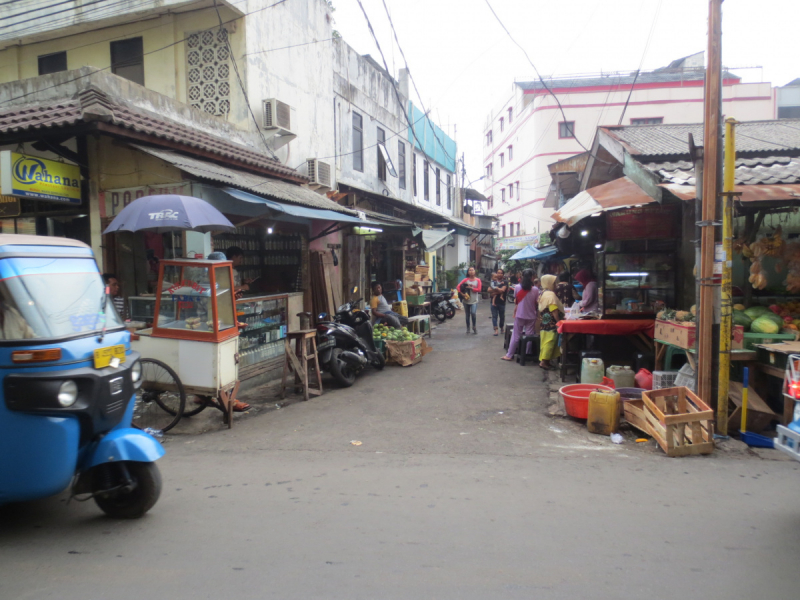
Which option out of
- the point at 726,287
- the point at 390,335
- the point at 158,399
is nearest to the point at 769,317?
the point at 726,287

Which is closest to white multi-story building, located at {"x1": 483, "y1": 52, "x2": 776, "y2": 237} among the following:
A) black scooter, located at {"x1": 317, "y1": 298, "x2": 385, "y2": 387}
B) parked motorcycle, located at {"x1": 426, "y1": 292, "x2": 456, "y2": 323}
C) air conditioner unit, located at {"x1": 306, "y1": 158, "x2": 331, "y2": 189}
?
parked motorcycle, located at {"x1": 426, "y1": 292, "x2": 456, "y2": 323}

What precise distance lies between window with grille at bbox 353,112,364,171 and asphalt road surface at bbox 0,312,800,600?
11.2m

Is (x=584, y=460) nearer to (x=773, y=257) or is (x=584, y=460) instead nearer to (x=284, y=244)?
(x=773, y=257)

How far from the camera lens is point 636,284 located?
A: 8.39m

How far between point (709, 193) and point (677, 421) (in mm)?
2429

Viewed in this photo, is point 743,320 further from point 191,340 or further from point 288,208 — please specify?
point 191,340

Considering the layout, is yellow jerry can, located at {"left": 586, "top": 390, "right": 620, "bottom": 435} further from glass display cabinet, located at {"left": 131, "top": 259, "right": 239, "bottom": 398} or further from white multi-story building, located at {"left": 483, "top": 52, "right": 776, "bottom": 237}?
white multi-story building, located at {"left": 483, "top": 52, "right": 776, "bottom": 237}

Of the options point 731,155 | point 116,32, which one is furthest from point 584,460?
point 116,32

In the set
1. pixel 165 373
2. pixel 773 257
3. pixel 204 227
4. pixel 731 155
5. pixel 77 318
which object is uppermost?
pixel 731 155

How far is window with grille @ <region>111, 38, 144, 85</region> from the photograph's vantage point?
10945mm

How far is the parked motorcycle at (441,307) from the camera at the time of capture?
18328 mm

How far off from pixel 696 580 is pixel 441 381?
599 centimetres

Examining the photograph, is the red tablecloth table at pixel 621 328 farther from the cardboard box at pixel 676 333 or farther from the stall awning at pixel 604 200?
the stall awning at pixel 604 200

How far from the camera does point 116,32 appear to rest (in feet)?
36.4
